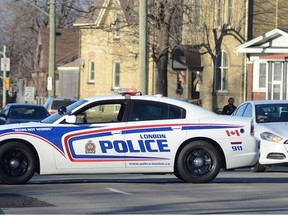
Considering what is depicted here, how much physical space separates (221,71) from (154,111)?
29542 millimetres

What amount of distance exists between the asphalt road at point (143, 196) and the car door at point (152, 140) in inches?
16.3

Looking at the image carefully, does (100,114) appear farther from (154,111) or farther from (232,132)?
(232,132)

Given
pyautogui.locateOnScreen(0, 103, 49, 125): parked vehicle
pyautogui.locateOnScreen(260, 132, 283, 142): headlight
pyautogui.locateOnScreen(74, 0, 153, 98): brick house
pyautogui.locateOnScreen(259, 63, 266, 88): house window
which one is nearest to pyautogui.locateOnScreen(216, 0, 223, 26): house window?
pyautogui.locateOnScreen(259, 63, 266, 88): house window

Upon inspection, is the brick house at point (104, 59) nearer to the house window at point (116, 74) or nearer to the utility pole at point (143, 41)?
the house window at point (116, 74)

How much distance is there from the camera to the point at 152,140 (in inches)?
611

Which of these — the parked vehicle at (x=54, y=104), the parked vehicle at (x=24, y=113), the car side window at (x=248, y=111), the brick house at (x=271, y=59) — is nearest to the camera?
the car side window at (x=248, y=111)

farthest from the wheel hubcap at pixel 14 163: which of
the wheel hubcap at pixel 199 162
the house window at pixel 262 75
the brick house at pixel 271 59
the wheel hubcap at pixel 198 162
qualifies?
the house window at pixel 262 75

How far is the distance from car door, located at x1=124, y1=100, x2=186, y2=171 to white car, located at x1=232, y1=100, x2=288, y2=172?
3.83 meters

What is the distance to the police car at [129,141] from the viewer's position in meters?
15.3

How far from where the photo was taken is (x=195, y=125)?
1566 centimetres

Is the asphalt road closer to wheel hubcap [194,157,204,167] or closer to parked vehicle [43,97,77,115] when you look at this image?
wheel hubcap [194,157,204,167]

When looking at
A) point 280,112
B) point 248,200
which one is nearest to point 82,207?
point 248,200

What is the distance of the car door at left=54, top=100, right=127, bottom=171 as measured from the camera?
15375 mm

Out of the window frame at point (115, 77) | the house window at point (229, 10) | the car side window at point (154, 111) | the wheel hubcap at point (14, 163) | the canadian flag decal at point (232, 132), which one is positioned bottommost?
the wheel hubcap at point (14, 163)
